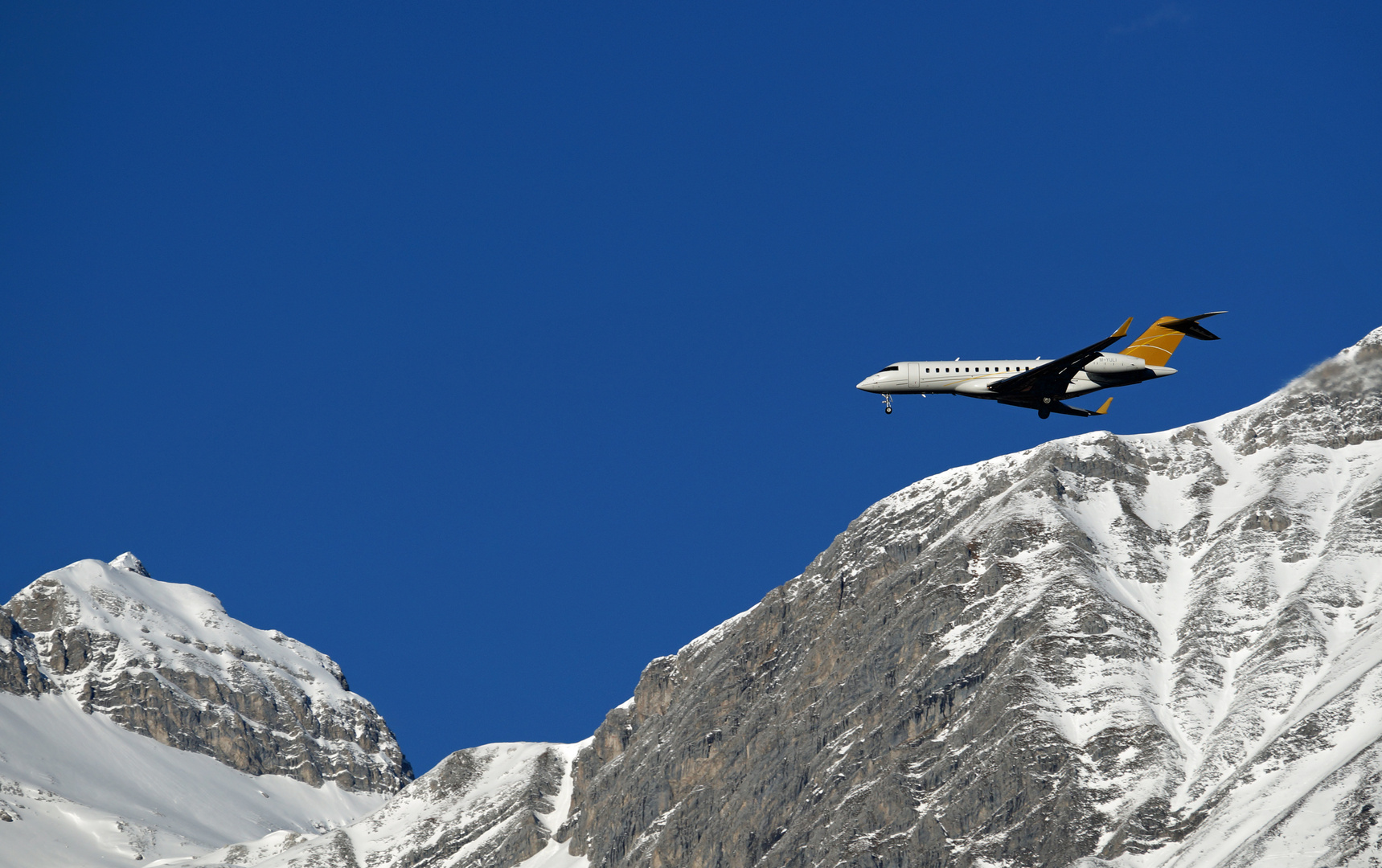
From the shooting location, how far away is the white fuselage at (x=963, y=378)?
433 feet

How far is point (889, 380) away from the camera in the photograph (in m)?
133

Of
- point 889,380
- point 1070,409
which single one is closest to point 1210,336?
point 1070,409

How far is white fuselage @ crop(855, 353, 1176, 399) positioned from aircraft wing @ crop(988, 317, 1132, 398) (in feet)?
4.20

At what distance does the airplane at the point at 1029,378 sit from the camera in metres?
129

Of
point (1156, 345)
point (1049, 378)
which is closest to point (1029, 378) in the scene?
point (1049, 378)

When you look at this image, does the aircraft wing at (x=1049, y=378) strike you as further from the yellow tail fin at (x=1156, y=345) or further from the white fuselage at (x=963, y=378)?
the yellow tail fin at (x=1156, y=345)

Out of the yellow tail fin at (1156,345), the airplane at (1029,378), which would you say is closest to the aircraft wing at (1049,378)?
the airplane at (1029,378)

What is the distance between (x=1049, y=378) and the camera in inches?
5103

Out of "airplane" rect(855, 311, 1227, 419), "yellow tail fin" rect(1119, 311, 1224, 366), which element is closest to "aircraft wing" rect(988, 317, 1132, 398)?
"airplane" rect(855, 311, 1227, 419)

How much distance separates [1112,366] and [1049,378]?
638 centimetres

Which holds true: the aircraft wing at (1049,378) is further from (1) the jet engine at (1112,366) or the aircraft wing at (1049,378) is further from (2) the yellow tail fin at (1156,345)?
(2) the yellow tail fin at (1156,345)

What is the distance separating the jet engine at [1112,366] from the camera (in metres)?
132

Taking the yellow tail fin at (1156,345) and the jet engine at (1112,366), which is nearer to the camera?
the jet engine at (1112,366)

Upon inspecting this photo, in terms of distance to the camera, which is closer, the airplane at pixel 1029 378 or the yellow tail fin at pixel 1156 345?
the airplane at pixel 1029 378
